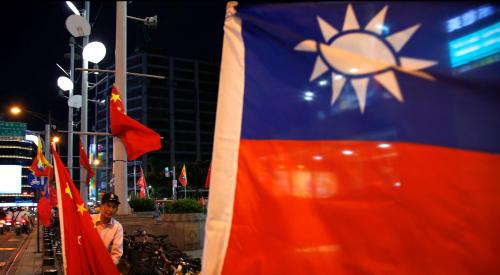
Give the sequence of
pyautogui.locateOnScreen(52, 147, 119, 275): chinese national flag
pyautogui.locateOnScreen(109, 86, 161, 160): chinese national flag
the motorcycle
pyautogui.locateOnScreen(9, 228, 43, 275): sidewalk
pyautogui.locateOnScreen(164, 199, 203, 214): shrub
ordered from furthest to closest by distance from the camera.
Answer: the motorcycle → pyautogui.locateOnScreen(164, 199, 203, 214): shrub → pyautogui.locateOnScreen(9, 228, 43, 275): sidewalk → pyautogui.locateOnScreen(109, 86, 161, 160): chinese national flag → pyautogui.locateOnScreen(52, 147, 119, 275): chinese national flag

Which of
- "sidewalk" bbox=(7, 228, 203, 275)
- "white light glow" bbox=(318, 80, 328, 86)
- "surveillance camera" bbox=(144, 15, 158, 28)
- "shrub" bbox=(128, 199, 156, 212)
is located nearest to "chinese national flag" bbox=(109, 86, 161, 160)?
"sidewalk" bbox=(7, 228, 203, 275)

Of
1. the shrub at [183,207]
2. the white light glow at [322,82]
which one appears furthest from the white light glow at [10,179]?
the white light glow at [322,82]

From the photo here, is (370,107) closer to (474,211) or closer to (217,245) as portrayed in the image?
(474,211)

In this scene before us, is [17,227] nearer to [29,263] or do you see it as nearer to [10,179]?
[10,179]

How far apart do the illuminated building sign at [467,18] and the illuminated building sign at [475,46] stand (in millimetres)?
68

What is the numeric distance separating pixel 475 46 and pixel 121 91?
11.0 metres

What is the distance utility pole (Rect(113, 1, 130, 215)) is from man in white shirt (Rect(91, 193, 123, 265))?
21.0 feet

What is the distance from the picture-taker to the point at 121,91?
1267 cm

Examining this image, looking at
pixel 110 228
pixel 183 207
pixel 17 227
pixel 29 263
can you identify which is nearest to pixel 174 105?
pixel 17 227

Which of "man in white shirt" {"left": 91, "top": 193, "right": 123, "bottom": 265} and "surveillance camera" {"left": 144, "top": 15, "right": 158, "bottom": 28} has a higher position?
"surveillance camera" {"left": 144, "top": 15, "right": 158, "bottom": 28}

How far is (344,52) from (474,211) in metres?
1.13

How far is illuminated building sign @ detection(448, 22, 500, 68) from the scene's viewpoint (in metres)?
2.77

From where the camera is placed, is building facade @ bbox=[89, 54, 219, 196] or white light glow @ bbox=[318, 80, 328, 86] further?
building facade @ bbox=[89, 54, 219, 196]

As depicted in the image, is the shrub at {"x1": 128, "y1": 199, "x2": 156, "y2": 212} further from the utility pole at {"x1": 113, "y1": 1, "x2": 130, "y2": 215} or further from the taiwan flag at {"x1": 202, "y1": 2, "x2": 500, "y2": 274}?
the taiwan flag at {"x1": 202, "y1": 2, "x2": 500, "y2": 274}
